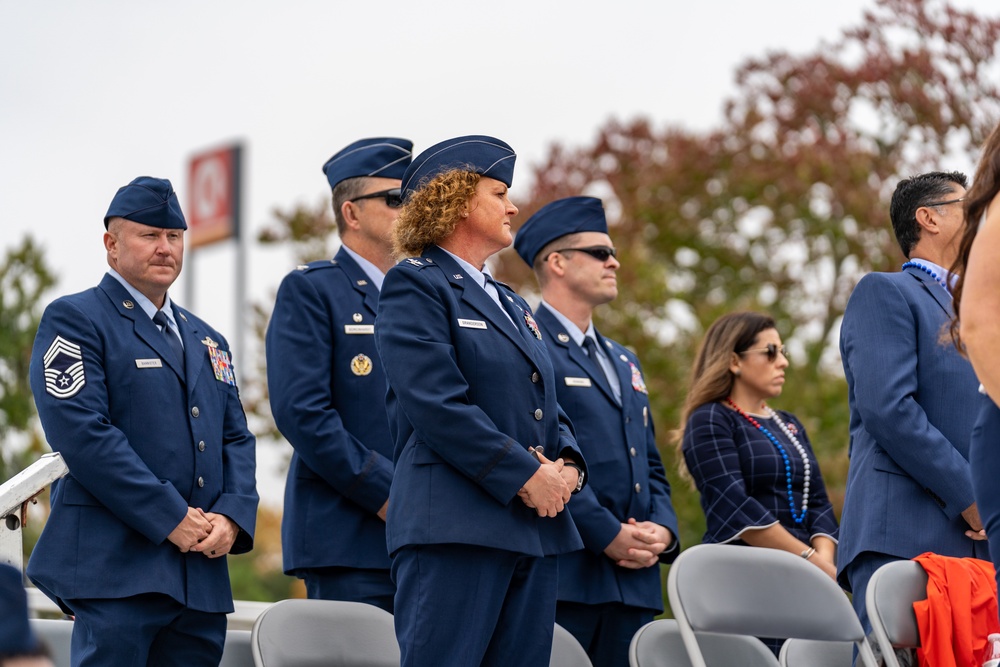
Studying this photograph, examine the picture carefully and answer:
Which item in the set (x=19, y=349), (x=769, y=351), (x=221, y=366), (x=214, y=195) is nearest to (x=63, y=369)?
(x=221, y=366)

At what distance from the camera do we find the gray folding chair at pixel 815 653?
438 centimetres

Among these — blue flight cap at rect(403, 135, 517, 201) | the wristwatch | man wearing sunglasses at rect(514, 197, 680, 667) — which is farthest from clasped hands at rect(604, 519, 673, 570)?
blue flight cap at rect(403, 135, 517, 201)

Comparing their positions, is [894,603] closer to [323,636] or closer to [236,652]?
[323,636]

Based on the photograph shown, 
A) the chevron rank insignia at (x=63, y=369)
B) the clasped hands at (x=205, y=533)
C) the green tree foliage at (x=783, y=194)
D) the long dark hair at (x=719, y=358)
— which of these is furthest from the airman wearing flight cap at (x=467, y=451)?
the green tree foliage at (x=783, y=194)

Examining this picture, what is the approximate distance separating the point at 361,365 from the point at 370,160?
766 millimetres

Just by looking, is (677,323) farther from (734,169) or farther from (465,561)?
(465,561)

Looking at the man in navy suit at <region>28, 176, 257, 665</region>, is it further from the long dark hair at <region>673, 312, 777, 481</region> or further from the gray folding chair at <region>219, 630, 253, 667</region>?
the long dark hair at <region>673, 312, 777, 481</region>

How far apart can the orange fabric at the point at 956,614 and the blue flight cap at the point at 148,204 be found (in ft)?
7.76

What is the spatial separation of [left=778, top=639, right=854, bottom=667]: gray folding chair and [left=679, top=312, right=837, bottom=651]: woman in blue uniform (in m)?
0.39

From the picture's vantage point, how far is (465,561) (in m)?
3.58

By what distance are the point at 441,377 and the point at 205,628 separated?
1.11m

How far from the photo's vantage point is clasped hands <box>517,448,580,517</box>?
3588 millimetres

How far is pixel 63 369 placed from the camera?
4008 mm

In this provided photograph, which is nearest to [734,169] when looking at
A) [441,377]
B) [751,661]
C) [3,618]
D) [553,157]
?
[553,157]
